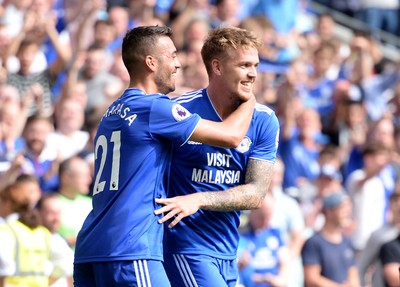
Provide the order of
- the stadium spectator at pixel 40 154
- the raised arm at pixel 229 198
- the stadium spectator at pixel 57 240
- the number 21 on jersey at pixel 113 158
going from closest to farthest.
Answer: the number 21 on jersey at pixel 113 158 → the raised arm at pixel 229 198 → the stadium spectator at pixel 57 240 → the stadium spectator at pixel 40 154

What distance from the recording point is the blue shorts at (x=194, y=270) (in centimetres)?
709

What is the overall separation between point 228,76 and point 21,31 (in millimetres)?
5741

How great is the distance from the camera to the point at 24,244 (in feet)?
30.3

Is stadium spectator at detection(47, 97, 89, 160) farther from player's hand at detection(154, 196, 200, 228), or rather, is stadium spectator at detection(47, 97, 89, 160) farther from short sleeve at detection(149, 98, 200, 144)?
short sleeve at detection(149, 98, 200, 144)

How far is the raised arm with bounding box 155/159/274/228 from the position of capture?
6.68 metres

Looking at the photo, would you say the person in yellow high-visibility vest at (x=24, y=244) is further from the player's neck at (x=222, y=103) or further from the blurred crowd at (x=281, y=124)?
the player's neck at (x=222, y=103)

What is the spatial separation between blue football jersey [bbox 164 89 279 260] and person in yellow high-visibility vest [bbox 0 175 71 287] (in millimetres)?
2362

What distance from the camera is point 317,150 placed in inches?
569

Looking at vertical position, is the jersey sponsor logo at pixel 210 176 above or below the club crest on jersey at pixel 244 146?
below

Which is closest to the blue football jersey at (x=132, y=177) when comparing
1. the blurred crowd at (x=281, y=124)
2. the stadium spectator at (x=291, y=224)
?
the blurred crowd at (x=281, y=124)

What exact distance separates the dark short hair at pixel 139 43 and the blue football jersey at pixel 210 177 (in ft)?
2.40

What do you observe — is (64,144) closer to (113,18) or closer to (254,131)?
(113,18)

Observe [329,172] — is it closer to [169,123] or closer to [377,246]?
[377,246]

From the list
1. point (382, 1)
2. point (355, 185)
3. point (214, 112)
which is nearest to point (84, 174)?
point (214, 112)
